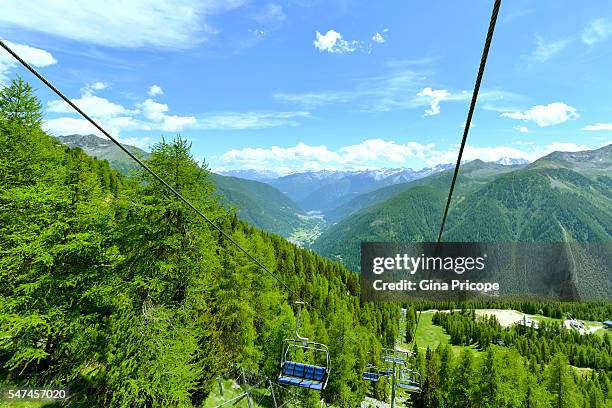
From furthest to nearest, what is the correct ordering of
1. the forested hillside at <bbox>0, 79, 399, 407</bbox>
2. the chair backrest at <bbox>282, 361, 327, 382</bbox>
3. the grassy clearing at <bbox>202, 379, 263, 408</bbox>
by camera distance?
1. the grassy clearing at <bbox>202, 379, 263, 408</bbox>
2. the chair backrest at <bbox>282, 361, 327, 382</bbox>
3. the forested hillside at <bbox>0, 79, 399, 407</bbox>

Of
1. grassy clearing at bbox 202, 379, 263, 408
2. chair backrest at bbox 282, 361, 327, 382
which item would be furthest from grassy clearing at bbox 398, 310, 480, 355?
chair backrest at bbox 282, 361, 327, 382

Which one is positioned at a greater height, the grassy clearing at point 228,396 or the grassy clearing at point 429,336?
the grassy clearing at point 228,396

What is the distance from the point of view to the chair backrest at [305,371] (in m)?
18.6


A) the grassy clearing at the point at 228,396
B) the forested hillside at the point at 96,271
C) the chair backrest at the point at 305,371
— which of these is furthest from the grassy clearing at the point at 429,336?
the forested hillside at the point at 96,271

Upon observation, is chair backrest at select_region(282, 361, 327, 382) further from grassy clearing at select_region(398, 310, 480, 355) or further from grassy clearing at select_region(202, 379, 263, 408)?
grassy clearing at select_region(398, 310, 480, 355)

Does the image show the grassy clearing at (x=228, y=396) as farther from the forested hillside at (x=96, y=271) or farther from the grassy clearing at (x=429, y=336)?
the grassy clearing at (x=429, y=336)

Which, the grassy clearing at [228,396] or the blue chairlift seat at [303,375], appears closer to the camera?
the blue chairlift seat at [303,375]

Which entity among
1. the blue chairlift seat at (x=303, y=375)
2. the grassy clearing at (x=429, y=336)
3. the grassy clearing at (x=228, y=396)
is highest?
the blue chairlift seat at (x=303, y=375)

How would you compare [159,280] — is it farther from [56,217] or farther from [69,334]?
[56,217]

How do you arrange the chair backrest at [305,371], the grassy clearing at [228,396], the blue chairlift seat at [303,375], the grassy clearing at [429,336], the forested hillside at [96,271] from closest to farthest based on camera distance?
the forested hillside at [96,271]
the blue chairlift seat at [303,375]
the chair backrest at [305,371]
the grassy clearing at [228,396]
the grassy clearing at [429,336]

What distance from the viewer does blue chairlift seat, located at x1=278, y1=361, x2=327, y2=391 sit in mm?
18172

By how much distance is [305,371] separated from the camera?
62.6ft

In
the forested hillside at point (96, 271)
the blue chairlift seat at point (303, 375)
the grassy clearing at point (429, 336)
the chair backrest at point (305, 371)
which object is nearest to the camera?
the forested hillside at point (96, 271)

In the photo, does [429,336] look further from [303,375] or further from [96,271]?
[96,271]
